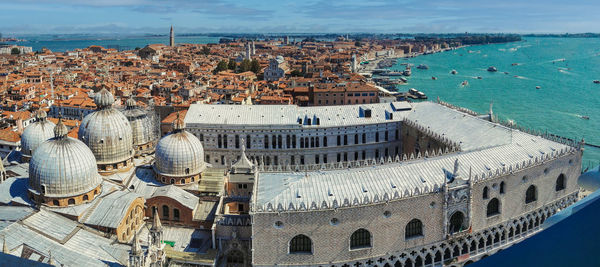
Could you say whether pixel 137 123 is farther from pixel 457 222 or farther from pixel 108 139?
pixel 457 222

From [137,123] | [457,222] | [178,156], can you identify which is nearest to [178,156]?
[178,156]

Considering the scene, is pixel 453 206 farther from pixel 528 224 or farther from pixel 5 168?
pixel 5 168

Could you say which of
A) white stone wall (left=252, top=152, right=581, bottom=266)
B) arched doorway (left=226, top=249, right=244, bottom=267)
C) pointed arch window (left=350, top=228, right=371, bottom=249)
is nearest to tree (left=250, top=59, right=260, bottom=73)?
arched doorway (left=226, top=249, right=244, bottom=267)

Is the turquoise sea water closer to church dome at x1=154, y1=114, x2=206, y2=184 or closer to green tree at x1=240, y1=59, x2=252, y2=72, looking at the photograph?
green tree at x1=240, y1=59, x2=252, y2=72

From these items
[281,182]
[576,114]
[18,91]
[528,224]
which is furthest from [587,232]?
[18,91]

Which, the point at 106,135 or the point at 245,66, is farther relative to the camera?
the point at 245,66
